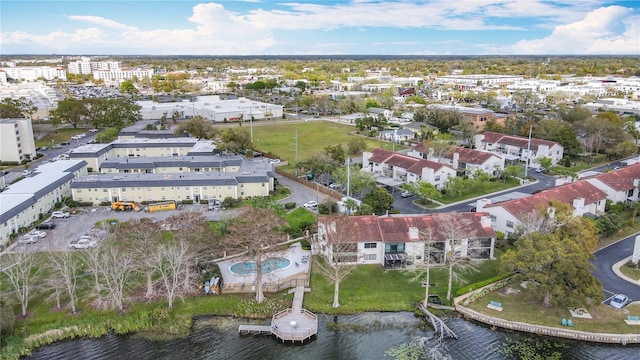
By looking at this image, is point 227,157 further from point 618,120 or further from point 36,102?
point 36,102

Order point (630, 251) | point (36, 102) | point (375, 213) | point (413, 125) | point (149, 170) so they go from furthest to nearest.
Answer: point (36, 102)
point (413, 125)
point (149, 170)
point (375, 213)
point (630, 251)

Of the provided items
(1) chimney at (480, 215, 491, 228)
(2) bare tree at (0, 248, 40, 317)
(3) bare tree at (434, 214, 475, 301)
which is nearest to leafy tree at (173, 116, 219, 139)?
(2) bare tree at (0, 248, 40, 317)

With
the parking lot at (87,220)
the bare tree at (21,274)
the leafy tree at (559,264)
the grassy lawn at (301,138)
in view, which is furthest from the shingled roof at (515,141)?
the bare tree at (21,274)

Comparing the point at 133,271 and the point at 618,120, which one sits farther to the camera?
the point at 618,120

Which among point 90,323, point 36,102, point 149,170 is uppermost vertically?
point 36,102

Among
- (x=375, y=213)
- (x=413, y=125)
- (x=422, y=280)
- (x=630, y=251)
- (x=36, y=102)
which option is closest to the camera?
(x=422, y=280)

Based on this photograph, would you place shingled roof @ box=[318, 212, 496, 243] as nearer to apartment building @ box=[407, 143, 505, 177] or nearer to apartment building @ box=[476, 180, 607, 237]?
apartment building @ box=[476, 180, 607, 237]

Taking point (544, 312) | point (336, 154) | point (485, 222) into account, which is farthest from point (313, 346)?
point (336, 154)

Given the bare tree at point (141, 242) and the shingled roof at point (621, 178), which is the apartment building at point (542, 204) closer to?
the shingled roof at point (621, 178)

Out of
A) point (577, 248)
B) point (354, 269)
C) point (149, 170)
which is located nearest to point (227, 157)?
point (149, 170)
